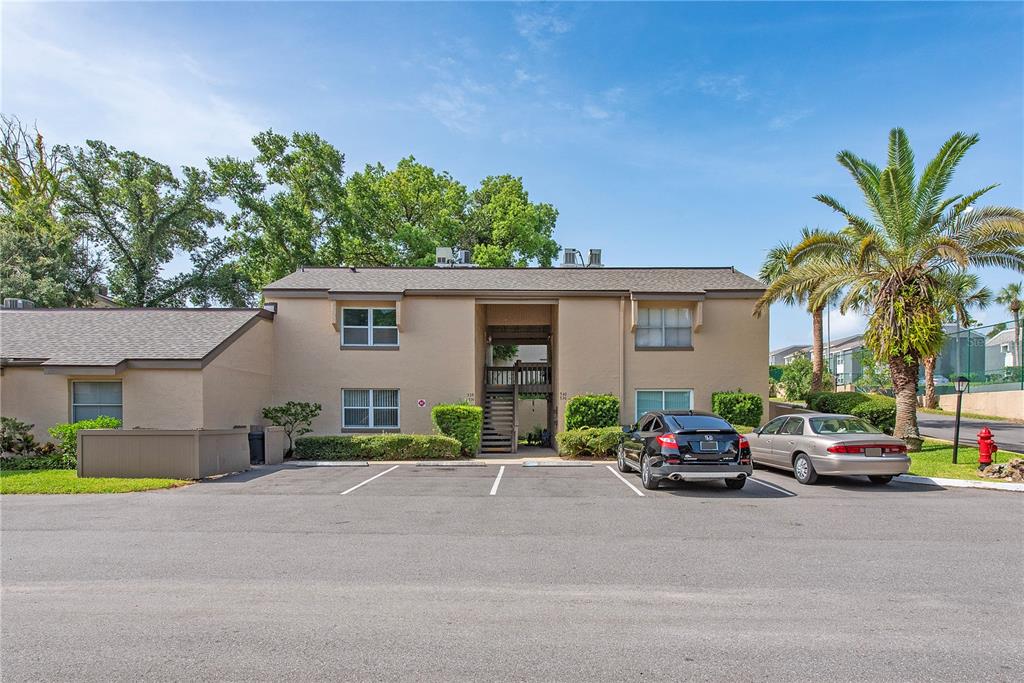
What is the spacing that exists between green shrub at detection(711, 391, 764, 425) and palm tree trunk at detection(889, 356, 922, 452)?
14.0ft

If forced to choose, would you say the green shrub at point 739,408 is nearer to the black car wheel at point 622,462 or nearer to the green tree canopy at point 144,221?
the black car wheel at point 622,462

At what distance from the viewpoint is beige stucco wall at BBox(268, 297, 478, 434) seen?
21875mm

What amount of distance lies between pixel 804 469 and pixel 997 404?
1082 inches

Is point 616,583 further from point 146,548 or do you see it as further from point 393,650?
point 146,548

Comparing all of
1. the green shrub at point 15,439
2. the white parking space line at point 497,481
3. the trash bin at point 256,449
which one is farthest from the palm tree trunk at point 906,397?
the green shrub at point 15,439

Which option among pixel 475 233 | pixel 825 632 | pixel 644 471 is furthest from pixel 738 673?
pixel 475 233

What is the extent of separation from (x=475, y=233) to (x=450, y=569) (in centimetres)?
3537

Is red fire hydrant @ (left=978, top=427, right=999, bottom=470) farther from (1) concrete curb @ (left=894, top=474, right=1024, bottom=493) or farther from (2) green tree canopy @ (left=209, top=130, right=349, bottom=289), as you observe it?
(2) green tree canopy @ (left=209, top=130, right=349, bottom=289)

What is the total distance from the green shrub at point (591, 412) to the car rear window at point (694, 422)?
749 cm

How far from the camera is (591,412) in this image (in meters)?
20.8

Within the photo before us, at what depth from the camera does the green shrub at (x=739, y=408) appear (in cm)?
2134

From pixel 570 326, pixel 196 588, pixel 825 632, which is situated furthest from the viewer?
pixel 570 326

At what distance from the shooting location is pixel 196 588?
6539 millimetres

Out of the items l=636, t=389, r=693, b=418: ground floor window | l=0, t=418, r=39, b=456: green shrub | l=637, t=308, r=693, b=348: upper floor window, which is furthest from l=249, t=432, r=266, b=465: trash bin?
l=637, t=308, r=693, b=348: upper floor window
